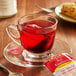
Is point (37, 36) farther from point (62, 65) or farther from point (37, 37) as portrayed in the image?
point (62, 65)

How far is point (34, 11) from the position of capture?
130 centimetres

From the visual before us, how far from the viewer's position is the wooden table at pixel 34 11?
2.58 feet

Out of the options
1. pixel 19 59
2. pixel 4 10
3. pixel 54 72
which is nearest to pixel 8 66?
pixel 19 59

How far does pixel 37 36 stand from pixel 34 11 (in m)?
0.53

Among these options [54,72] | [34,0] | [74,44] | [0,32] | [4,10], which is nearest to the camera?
[54,72]

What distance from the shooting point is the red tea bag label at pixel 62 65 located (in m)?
0.74

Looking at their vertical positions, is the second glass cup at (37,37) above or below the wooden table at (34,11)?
above

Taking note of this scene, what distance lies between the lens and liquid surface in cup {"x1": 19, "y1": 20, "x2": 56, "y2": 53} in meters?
0.79

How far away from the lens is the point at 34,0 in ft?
4.89

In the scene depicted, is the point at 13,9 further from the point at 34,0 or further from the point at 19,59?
the point at 19,59

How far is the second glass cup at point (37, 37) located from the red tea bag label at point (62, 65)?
4cm

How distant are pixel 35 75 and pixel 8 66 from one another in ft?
0.36

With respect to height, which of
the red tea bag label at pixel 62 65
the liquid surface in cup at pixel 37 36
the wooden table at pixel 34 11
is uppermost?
the liquid surface in cup at pixel 37 36

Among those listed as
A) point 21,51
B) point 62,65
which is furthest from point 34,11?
point 62,65
